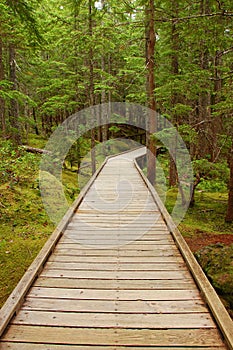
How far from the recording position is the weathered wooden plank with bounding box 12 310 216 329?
8.38 ft

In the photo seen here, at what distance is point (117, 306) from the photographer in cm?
284

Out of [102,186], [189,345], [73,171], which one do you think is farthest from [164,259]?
[73,171]

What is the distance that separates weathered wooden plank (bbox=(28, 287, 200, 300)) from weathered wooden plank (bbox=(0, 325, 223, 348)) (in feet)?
1.62

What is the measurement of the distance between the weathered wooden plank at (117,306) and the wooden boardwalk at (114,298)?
11mm

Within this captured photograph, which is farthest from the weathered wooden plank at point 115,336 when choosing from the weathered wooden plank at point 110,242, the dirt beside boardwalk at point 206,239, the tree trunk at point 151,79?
the tree trunk at point 151,79

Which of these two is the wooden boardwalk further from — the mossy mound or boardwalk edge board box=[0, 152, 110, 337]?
the mossy mound

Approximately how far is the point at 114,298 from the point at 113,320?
1.20ft

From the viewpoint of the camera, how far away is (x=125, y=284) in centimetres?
327

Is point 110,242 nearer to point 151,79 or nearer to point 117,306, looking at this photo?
point 117,306

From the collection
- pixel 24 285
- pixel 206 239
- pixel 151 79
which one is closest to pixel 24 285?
pixel 24 285

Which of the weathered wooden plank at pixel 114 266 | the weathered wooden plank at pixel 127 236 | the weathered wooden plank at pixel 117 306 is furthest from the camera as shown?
the weathered wooden plank at pixel 127 236

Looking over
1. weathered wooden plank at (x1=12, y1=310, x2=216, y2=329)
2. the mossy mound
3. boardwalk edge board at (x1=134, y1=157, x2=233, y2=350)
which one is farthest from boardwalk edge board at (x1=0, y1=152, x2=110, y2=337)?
the mossy mound

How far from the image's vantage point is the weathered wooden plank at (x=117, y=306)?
2.77 meters

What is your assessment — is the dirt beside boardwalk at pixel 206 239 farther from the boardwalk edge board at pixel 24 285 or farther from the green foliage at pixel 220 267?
the boardwalk edge board at pixel 24 285
